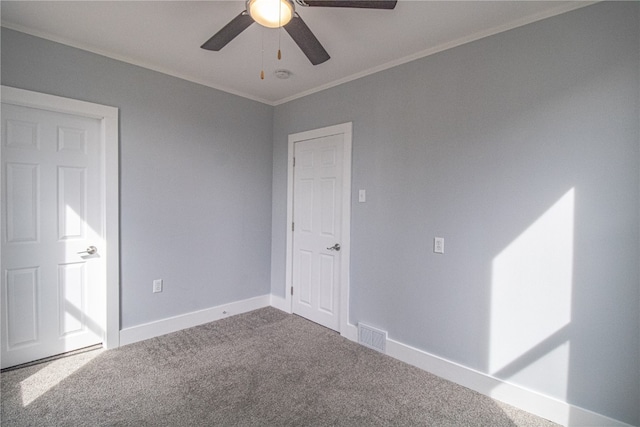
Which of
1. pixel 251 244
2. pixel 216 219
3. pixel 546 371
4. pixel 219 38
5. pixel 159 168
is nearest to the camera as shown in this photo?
pixel 219 38

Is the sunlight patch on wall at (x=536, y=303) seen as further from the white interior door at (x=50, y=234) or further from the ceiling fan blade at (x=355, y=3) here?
the white interior door at (x=50, y=234)

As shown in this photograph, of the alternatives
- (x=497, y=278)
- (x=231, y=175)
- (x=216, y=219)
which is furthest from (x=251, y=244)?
(x=497, y=278)

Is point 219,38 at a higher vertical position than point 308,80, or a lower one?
lower

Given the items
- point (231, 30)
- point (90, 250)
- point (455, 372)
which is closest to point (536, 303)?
point (455, 372)

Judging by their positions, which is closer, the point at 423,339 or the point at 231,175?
the point at 423,339

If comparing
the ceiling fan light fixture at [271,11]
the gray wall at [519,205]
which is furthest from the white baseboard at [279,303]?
the ceiling fan light fixture at [271,11]

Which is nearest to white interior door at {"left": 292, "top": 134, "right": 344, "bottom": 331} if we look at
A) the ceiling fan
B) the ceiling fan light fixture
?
the ceiling fan

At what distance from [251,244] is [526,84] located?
119 inches

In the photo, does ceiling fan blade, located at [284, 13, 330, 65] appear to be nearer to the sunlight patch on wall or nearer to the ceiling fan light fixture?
the ceiling fan light fixture

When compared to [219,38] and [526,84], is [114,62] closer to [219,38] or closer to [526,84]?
[219,38]

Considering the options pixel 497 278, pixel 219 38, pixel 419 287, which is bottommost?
pixel 419 287

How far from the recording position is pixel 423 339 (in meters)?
2.55

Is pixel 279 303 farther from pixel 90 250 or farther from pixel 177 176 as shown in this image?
pixel 90 250

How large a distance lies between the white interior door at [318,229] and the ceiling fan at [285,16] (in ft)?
4.74
